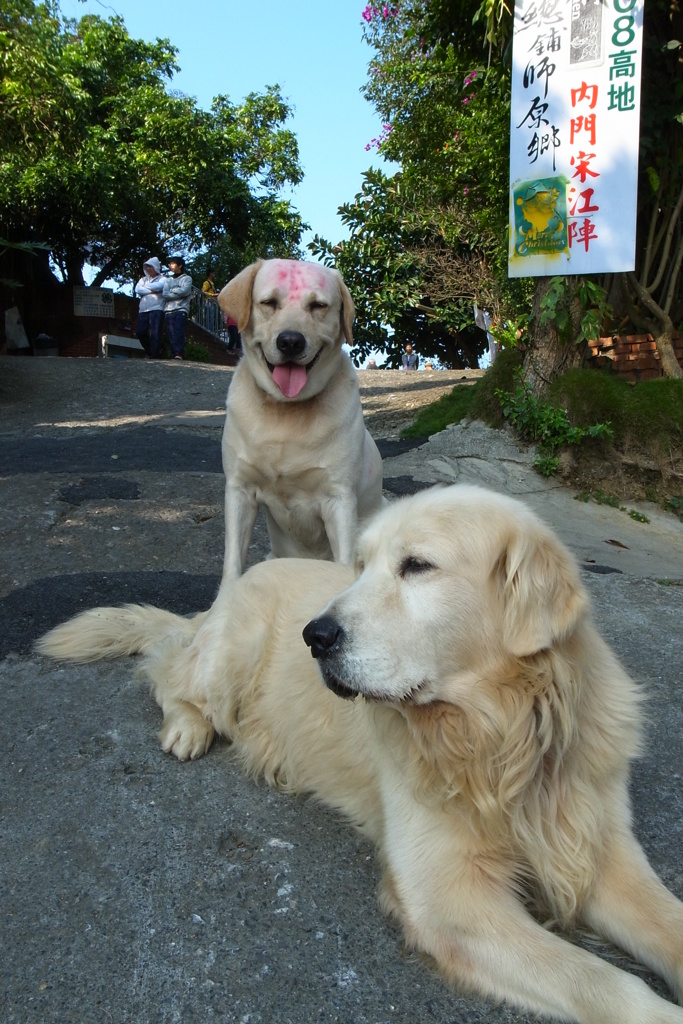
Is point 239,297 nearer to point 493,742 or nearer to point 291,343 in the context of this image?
point 291,343

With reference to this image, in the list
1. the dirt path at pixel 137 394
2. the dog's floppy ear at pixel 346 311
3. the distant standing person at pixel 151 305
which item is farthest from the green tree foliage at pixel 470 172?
the distant standing person at pixel 151 305

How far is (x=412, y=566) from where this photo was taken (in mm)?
2088

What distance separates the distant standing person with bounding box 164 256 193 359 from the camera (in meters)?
15.1

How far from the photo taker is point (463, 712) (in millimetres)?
2023

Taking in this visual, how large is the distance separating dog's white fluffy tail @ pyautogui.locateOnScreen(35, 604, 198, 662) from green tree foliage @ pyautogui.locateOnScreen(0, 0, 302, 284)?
1553cm

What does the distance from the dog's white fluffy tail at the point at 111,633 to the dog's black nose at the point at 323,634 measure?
1.59 m

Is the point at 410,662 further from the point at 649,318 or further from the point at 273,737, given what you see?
the point at 649,318

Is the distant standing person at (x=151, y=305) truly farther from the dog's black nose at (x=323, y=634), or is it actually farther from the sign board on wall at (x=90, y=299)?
the dog's black nose at (x=323, y=634)

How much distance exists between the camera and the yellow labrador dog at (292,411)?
4035mm

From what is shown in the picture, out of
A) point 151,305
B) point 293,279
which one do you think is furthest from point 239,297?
point 151,305

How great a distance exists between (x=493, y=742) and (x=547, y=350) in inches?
263

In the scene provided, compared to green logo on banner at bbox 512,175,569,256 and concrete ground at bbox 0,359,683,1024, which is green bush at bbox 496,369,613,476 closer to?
green logo on banner at bbox 512,175,569,256

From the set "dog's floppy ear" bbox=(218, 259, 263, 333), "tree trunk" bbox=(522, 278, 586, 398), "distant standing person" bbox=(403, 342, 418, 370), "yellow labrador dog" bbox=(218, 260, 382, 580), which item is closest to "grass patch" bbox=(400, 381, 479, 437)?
"tree trunk" bbox=(522, 278, 586, 398)

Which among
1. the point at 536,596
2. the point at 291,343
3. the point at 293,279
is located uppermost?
the point at 293,279
